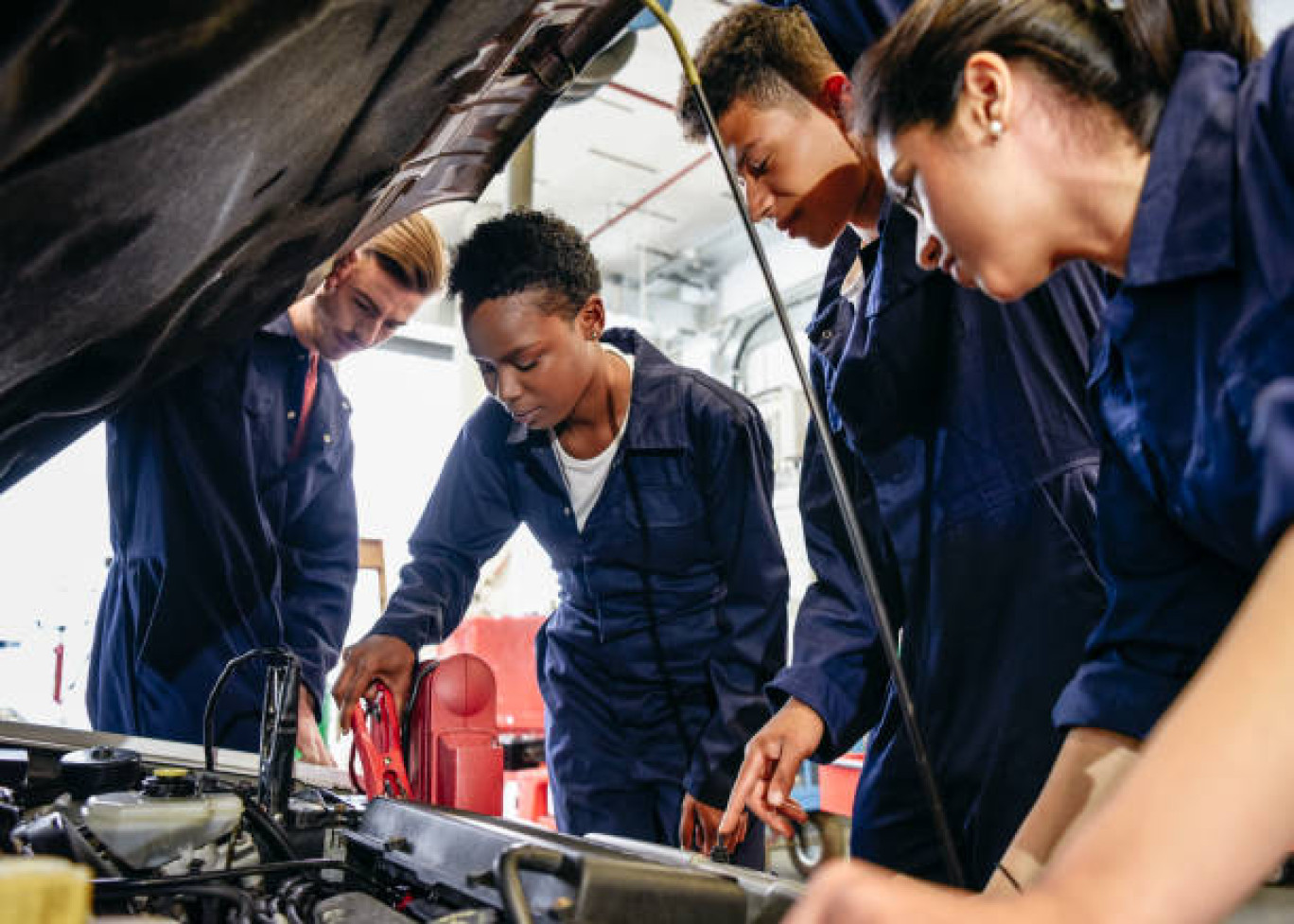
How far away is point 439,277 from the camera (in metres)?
1.85

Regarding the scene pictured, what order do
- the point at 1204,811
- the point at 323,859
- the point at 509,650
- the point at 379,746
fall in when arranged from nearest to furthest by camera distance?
the point at 1204,811
the point at 323,859
the point at 379,746
the point at 509,650

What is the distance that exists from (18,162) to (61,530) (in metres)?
4.85

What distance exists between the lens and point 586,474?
1.77 metres

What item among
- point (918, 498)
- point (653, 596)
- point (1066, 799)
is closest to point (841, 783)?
point (653, 596)

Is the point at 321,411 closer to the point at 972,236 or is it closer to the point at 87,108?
the point at 87,108

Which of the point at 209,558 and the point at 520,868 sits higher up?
the point at 209,558

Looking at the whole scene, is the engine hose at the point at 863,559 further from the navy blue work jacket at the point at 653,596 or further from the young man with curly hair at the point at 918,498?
the navy blue work jacket at the point at 653,596

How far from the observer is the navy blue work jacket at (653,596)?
159cm

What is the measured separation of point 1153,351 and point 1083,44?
0.24 metres

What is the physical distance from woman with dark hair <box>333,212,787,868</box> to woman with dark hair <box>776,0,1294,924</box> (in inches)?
33.2

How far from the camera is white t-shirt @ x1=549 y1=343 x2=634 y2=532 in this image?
175 centimetres

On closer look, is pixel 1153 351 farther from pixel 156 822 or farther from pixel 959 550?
pixel 156 822

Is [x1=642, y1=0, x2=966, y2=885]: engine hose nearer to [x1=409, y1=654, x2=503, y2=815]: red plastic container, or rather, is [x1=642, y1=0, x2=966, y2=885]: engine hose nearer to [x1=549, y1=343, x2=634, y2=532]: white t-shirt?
[x1=409, y1=654, x2=503, y2=815]: red plastic container

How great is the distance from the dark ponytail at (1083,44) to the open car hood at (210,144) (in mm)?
396
